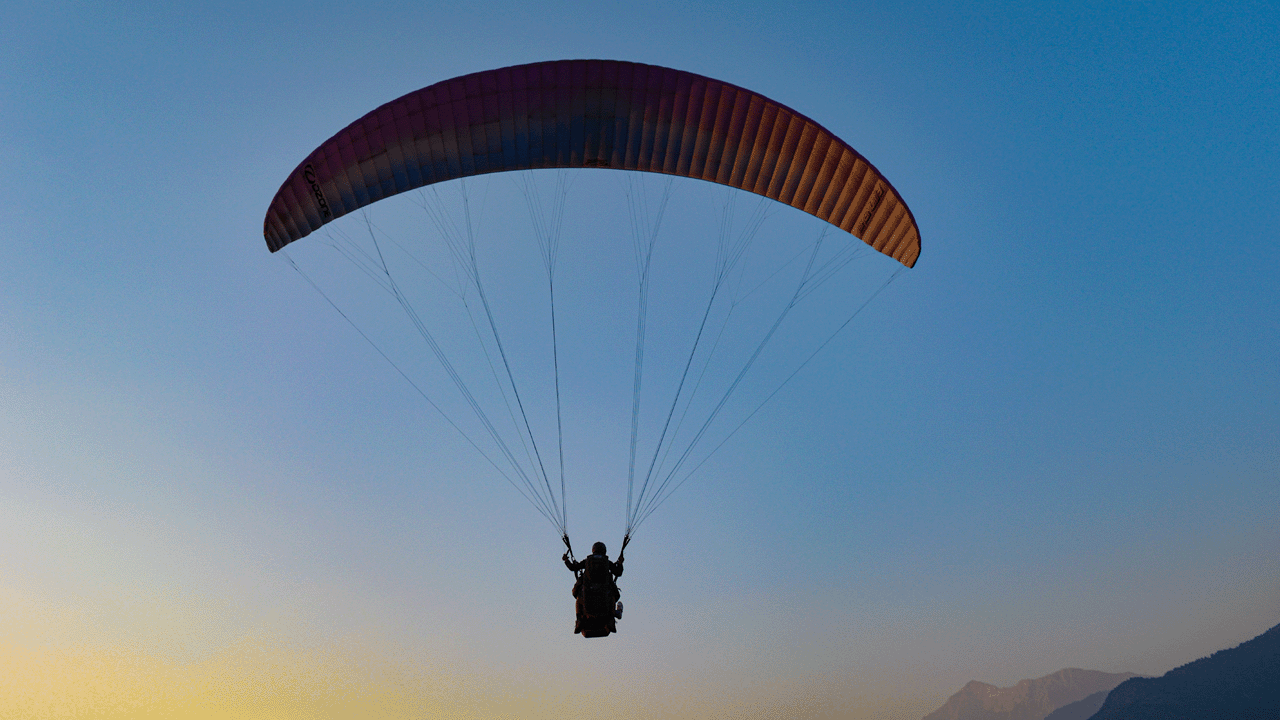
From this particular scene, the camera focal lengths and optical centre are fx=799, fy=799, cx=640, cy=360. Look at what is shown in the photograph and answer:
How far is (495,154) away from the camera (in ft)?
48.0

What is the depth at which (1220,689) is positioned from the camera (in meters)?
165

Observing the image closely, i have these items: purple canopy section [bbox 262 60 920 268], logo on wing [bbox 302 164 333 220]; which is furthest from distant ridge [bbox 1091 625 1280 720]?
logo on wing [bbox 302 164 333 220]

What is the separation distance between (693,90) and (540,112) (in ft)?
8.93

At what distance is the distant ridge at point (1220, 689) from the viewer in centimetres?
15500

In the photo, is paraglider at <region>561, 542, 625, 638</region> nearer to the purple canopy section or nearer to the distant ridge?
the purple canopy section

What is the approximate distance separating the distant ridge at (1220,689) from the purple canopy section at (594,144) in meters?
187

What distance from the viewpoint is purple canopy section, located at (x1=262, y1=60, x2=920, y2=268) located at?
1371 cm

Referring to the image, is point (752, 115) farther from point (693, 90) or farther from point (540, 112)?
point (540, 112)

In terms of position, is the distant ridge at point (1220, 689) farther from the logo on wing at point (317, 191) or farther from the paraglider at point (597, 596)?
the logo on wing at point (317, 191)

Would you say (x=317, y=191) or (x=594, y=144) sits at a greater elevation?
(x=594, y=144)

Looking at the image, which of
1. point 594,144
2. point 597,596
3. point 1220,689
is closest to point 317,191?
point 594,144

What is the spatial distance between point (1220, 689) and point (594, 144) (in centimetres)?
20595

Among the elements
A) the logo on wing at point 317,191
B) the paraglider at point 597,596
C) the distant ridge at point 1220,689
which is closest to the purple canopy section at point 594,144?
the logo on wing at point 317,191

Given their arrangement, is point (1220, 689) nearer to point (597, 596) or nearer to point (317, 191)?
point (597, 596)
